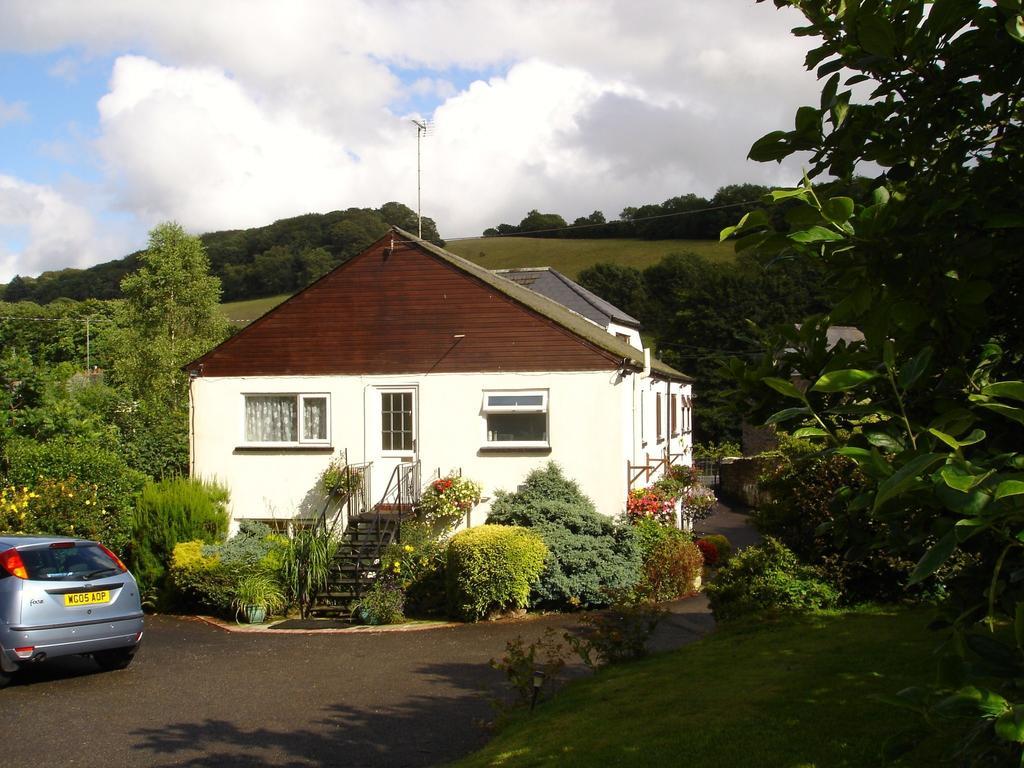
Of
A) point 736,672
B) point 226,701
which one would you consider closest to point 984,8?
point 736,672

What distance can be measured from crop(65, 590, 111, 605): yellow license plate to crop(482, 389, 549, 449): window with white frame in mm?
9200

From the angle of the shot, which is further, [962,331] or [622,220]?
[622,220]

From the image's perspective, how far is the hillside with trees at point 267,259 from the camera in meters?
67.6

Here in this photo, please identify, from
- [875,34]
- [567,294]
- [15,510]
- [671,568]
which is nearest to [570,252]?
[567,294]

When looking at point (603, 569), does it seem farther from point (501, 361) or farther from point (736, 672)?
point (736, 672)

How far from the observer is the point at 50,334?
6169 cm

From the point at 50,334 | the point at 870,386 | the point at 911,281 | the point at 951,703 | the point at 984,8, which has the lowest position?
the point at 951,703

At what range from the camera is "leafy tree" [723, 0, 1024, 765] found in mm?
2232

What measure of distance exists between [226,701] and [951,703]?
10.8m

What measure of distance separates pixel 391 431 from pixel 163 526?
505cm

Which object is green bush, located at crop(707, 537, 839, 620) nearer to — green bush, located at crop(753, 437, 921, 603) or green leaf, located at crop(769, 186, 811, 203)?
green bush, located at crop(753, 437, 921, 603)

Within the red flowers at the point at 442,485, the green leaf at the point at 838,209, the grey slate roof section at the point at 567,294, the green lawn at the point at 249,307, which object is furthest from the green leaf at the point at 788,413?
the green lawn at the point at 249,307

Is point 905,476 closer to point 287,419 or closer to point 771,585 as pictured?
point 771,585

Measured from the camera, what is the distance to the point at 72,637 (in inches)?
482
